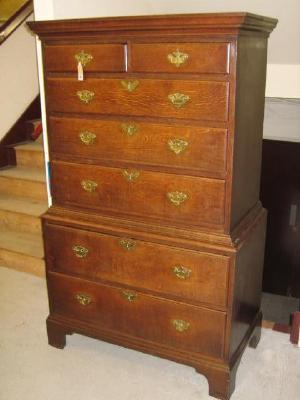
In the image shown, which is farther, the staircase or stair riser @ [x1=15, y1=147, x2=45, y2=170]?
stair riser @ [x1=15, y1=147, x2=45, y2=170]

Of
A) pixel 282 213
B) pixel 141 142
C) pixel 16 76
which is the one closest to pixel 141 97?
pixel 141 142

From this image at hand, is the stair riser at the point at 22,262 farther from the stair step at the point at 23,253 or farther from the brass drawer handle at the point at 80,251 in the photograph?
the brass drawer handle at the point at 80,251

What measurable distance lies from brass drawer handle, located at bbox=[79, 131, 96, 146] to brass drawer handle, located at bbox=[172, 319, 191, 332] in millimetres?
843

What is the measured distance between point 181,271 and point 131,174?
1.47ft

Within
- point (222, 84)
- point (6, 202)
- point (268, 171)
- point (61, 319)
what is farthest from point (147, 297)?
point (6, 202)

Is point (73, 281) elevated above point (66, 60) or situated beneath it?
situated beneath

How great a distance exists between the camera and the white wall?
3793mm

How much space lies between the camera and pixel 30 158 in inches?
152

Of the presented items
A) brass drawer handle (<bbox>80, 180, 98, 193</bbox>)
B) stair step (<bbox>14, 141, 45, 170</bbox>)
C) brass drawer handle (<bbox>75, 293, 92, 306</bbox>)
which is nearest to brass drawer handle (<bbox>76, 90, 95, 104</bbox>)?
brass drawer handle (<bbox>80, 180, 98, 193</bbox>)

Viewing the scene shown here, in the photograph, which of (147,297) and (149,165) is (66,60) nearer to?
(149,165)

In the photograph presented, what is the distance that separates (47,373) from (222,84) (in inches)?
60.4

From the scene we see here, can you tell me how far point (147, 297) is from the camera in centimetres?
202

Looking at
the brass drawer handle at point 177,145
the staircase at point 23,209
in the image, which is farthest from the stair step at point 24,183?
the brass drawer handle at point 177,145

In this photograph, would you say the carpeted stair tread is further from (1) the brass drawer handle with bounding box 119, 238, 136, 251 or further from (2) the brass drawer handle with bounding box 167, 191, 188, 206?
(2) the brass drawer handle with bounding box 167, 191, 188, 206
